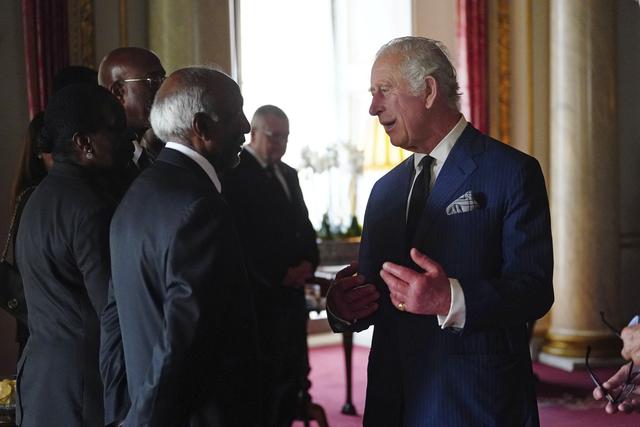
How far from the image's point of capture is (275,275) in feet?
15.7

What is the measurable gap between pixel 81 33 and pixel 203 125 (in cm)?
379

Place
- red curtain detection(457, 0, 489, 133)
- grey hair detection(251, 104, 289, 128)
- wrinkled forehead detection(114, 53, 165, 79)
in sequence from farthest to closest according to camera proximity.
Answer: red curtain detection(457, 0, 489, 133) < grey hair detection(251, 104, 289, 128) < wrinkled forehead detection(114, 53, 165, 79)

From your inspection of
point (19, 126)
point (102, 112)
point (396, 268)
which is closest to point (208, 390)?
point (396, 268)

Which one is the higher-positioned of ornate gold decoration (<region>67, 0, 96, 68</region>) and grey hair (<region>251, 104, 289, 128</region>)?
ornate gold decoration (<region>67, 0, 96, 68</region>)

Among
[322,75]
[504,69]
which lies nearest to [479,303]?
[504,69]

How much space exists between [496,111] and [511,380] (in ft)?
19.1

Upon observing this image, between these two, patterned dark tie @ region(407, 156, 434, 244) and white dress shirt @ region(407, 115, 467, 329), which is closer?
white dress shirt @ region(407, 115, 467, 329)

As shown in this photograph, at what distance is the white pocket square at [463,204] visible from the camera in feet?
7.06

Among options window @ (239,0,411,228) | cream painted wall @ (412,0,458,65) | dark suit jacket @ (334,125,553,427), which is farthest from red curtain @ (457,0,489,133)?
dark suit jacket @ (334,125,553,427)

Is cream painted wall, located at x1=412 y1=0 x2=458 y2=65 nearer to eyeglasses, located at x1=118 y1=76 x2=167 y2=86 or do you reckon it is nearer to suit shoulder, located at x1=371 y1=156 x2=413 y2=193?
eyeglasses, located at x1=118 y1=76 x2=167 y2=86

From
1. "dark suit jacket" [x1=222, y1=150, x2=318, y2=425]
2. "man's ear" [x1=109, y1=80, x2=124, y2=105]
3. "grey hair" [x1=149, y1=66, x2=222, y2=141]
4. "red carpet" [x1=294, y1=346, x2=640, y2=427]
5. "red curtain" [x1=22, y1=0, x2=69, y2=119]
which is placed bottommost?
"red carpet" [x1=294, y1=346, x2=640, y2=427]

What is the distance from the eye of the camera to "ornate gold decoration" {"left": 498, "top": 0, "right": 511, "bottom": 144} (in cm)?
762

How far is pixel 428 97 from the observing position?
230cm

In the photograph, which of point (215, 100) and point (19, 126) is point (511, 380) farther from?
point (19, 126)
